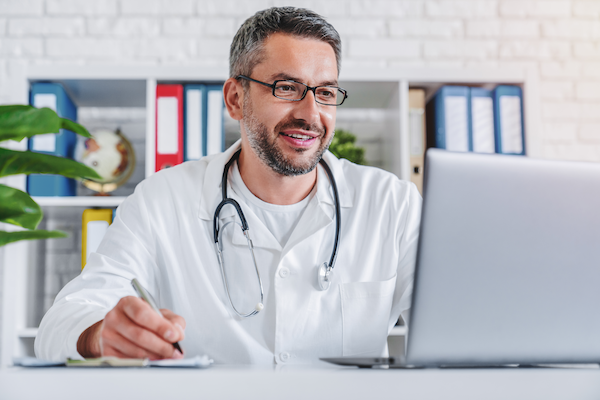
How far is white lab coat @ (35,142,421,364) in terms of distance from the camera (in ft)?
3.85

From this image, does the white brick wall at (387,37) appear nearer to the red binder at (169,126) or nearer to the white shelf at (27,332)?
the red binder at (169,126)

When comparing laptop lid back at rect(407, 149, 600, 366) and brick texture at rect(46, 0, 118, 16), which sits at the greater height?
brick texture at rect(46, 0, 118, 16)

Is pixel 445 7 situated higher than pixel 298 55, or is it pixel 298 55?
pixel 445 7

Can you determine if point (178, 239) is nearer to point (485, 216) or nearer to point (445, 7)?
point (485, 216)

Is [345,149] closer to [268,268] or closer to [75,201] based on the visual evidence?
[268,268]

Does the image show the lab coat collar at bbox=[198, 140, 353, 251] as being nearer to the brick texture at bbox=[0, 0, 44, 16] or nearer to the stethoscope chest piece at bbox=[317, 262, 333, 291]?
the stethoscope chest piece at bbox=[317, 262, 333, 291]

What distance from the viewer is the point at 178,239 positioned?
1280 mm

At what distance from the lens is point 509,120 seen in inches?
71.3

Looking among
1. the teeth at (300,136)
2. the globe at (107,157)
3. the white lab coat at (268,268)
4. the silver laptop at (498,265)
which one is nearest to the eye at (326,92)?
the teeth at (300,136)

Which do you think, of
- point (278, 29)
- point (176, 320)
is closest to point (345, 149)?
point (278, 29)

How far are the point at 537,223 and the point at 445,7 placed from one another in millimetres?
1992

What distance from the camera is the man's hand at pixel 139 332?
661 millimetres

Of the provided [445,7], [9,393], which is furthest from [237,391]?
[445,7]

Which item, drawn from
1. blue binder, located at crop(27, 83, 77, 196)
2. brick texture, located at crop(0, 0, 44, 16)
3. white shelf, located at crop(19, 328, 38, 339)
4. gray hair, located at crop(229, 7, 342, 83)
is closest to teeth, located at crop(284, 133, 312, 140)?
gray hair, located at crop(229, 7, 342, 83)
